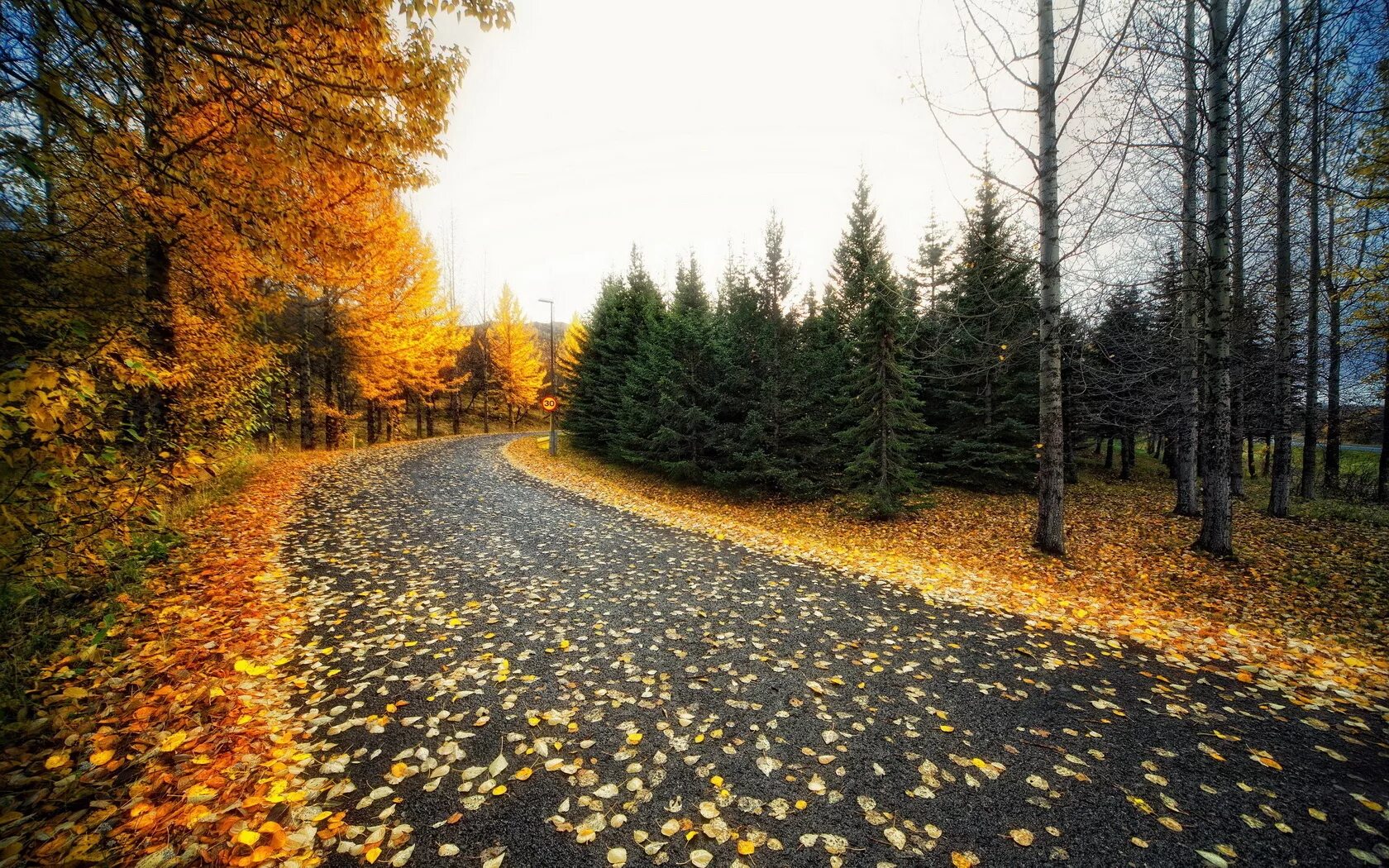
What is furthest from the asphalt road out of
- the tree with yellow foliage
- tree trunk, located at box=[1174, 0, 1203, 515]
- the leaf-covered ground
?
the tree with yellow foliage

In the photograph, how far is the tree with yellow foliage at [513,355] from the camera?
36719mm

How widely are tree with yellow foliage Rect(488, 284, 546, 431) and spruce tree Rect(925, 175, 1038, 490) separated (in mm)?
30000

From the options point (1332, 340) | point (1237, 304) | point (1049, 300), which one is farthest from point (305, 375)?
point (1332, 340)

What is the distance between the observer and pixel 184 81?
499 cm

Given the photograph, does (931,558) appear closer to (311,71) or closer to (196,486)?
(311,71)

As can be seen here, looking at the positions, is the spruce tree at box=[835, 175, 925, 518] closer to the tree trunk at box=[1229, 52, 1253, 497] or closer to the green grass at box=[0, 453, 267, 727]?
the tree trunk at box=[1229, 52, 1253, 497]

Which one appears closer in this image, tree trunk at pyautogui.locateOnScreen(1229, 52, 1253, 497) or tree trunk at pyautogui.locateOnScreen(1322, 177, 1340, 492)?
tree trunk at pyautogui.locateOnScreen(1229, 52, 1253, 497)

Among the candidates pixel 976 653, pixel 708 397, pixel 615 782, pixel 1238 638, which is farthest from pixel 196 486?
pixel 1238 638

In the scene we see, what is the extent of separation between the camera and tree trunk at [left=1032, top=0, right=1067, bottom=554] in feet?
26.1

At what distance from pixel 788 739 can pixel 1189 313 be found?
12.7m

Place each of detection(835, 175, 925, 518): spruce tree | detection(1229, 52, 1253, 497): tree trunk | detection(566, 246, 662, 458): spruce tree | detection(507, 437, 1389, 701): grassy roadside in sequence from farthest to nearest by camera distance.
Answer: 1. detection(566, 246, 662, 458): spruce tree
2. detection(835, 175, 925, 518): spruce tree
3. detection(1229, 52, 1253, 497): tree trunk
4. detection(507, 437, 1389, 701): grassy roadside

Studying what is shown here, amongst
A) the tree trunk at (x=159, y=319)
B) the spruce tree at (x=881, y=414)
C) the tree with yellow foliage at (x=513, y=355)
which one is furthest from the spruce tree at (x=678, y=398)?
the tree with yellow foliage at (x=513, y=355)

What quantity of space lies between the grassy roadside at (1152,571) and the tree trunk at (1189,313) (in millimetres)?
1154

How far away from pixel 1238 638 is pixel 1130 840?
15.1ft
